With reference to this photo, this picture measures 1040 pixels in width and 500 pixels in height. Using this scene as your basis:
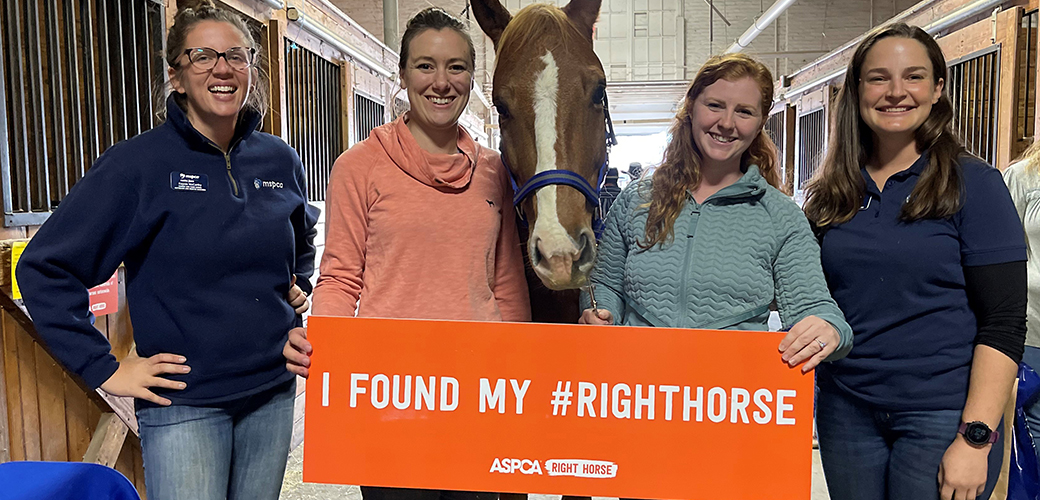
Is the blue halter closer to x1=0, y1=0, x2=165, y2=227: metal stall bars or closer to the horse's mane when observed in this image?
the horse's mane

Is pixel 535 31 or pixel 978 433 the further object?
pixel 535 31

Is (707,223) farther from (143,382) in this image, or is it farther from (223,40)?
(143,382)

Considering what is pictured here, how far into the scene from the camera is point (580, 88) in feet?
4.36

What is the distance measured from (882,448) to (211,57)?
1.51 m

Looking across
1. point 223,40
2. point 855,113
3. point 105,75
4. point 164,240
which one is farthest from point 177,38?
point 105,75

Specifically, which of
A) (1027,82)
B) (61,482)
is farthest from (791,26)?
(61,482)

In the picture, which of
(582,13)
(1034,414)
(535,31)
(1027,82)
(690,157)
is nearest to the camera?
(690,157)

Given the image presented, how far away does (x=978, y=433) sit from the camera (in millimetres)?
1135

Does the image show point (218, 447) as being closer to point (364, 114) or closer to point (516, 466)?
point (516, 466)

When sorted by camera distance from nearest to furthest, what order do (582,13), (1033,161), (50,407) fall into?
(582,13)
(1033,161)
(50,407)

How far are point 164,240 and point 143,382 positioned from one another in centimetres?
26

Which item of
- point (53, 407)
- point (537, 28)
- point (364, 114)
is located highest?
point (364, 114)

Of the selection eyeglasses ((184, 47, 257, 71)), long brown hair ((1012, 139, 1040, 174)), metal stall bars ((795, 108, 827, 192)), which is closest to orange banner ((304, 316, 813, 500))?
eyeglasses ((184, 47, 257, 71))

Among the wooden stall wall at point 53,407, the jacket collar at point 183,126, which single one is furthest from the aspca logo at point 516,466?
the wooden stall wall at point 53,407
